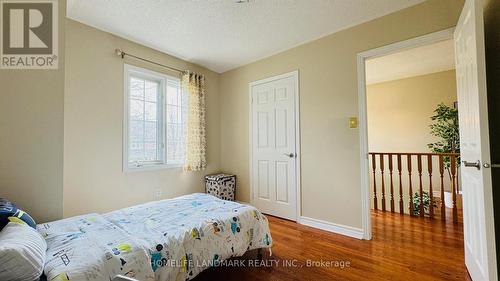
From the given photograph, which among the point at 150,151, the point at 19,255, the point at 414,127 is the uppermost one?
the point at 414,127

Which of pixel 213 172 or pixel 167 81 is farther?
pixel 213 172

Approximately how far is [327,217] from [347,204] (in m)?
0.32

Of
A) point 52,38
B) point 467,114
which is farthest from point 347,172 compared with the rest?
point 52,38

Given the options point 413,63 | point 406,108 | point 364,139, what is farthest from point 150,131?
point 406,108

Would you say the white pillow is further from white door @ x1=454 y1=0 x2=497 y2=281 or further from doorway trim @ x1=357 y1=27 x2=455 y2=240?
doorway trim @ x1=357 y1=27 x2=455 y2=240

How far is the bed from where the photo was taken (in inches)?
43.0

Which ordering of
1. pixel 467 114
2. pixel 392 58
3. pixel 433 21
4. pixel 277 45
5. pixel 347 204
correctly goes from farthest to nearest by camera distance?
1. pixel 392 58
2. pixel 277 45
3. pixel 347 204
4. pixel 433 21
5. pixel 467 114

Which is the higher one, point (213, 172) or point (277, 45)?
point (277, 45)

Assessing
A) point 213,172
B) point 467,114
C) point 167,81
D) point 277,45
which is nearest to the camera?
point 467,114

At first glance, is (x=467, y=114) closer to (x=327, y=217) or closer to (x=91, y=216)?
(x=327, y=217)

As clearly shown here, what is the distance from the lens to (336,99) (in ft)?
8.82

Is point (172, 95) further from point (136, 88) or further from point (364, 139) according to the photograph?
point (364, 139)

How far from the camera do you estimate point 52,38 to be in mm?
1750

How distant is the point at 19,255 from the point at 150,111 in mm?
2472
